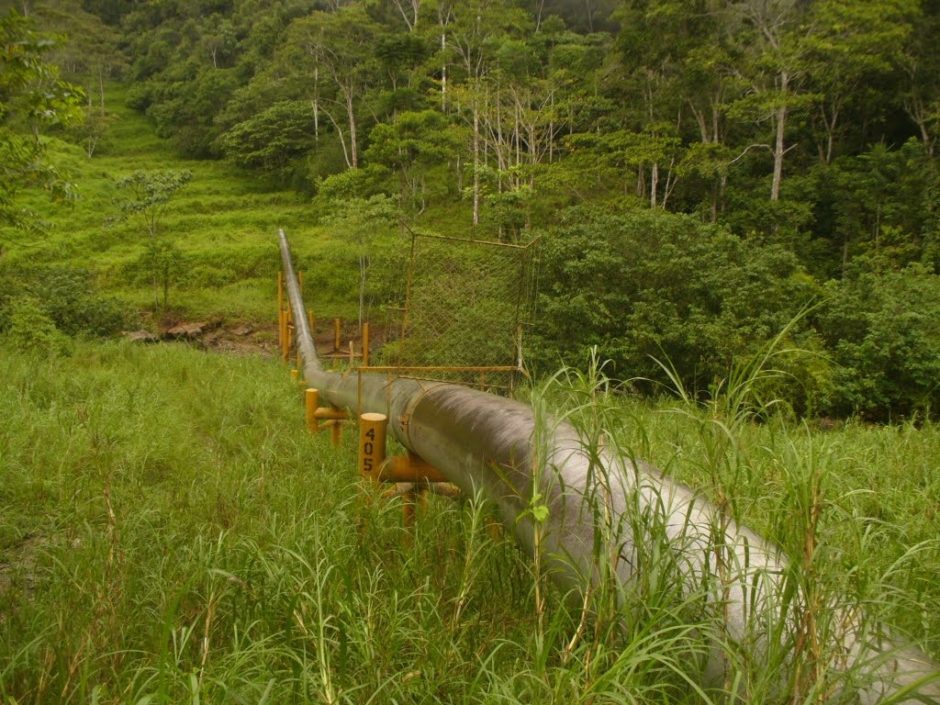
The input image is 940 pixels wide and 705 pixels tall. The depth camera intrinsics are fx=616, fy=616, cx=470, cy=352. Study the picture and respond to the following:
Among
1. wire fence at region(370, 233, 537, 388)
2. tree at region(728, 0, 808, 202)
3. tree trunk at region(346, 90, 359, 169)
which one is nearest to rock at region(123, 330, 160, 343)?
tree trunk at region(346, 90, 359, 169)

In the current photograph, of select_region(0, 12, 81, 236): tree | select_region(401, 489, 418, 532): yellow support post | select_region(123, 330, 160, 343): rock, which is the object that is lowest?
select_region(123, 330, 160, 343): rock

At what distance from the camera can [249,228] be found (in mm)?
27359

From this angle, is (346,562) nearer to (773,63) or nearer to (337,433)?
(337,433)

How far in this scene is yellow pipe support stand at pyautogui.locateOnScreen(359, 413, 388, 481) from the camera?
3139 millimetres

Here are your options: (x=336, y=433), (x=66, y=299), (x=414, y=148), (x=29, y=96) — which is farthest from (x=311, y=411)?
(x=414, y=148)

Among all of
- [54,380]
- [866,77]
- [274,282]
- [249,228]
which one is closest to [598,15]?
[866,77]

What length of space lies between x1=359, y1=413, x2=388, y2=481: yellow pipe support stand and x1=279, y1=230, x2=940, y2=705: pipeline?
0.52 meters

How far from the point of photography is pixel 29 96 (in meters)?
3.48

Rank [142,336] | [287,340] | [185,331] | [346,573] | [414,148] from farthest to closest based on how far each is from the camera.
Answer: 1. [414,148]
2. [185,331]
3. [142,336]
4. [287,340]
5. [346,573]

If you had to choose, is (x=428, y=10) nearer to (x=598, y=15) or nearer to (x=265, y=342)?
(x=598, y=15)

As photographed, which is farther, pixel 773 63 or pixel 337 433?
pixel 773 63

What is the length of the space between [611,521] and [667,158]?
18654 millimetres

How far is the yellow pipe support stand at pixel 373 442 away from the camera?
10.3 feet

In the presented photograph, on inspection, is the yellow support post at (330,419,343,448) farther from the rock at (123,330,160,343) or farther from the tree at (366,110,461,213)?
the tree at (366,110,461,213)
